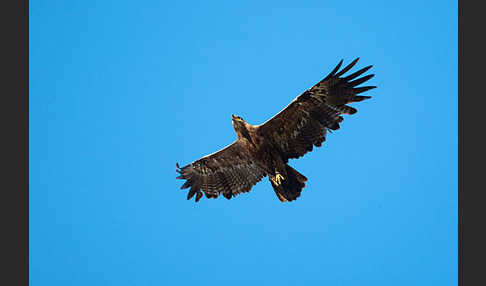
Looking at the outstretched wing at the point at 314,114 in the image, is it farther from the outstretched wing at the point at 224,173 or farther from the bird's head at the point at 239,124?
the outstretched wing at the point at 224,173

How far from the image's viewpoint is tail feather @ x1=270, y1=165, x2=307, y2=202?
11492 mm

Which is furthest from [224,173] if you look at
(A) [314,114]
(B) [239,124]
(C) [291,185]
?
(A) [314,114]

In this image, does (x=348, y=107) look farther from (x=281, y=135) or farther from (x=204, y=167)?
(x=204, y=167)

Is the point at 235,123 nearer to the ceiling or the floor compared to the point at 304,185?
nearer to the ceiling

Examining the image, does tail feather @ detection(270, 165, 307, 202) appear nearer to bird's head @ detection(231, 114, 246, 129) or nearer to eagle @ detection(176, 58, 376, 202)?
eagle @ detection(176, 58, 376, 202)

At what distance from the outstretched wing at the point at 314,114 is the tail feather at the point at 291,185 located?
1.36 ft

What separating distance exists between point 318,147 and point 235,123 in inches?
83.3

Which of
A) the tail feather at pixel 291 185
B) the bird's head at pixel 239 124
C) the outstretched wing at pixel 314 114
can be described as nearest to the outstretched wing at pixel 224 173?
the bird's head at pixel 239 124

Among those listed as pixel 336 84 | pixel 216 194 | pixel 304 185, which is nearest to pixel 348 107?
pixel 336 84

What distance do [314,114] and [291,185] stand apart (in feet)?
6.31

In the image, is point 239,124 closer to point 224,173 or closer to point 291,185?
point 224,173

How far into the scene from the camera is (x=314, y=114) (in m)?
10.9

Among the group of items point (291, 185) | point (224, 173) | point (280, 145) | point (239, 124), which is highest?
point (239, 124)

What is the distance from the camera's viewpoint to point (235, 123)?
448 inches
